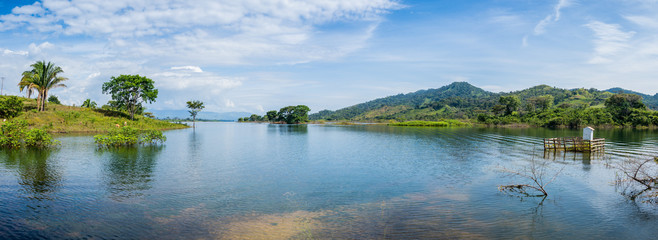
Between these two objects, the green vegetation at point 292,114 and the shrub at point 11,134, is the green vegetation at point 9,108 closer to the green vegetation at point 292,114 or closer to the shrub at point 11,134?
the shrub at point 11,134

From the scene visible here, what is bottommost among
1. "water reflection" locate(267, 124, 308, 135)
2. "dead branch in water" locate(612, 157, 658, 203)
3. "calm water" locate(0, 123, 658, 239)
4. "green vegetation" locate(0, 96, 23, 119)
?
"calm water" locate(0, 123, 658, 239)

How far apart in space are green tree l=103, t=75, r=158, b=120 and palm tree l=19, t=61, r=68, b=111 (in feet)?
38.7

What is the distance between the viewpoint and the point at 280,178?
20641mm

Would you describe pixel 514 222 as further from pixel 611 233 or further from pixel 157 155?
pixel 157 155

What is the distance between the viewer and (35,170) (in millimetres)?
20219

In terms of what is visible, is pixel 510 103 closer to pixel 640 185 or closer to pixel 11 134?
pixel 640 185

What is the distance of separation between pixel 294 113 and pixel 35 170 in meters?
159

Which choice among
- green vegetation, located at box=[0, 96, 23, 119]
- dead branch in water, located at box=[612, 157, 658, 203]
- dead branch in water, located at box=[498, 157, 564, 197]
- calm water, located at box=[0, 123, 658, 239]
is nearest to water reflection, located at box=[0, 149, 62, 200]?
calm water, located at box=[0, 123, 658, 239]

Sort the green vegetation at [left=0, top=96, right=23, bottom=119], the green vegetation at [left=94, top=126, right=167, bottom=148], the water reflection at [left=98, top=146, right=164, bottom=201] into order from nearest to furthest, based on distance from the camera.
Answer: the water reflection at [left=98, top=146, right=164, bottom=201] < the green vegetation at [left=94, top=126, right=167, bottom=148] < the green vegetation at [left=0, top=96, right=23, bottom=119]

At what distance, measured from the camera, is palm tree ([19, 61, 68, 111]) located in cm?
5616

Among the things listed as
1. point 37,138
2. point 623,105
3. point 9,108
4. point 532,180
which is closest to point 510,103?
point 623,105

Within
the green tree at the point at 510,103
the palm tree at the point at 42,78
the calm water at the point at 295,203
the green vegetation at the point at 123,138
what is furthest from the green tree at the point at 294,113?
the calm water at the point at 295,203

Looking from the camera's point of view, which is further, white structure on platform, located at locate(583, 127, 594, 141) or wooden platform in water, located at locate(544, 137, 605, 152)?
wooden platform in water, located at locate(544, 137, 605, 152)

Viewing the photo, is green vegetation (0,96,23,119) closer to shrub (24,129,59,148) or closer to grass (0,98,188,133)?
grass (0,98,188,133)
